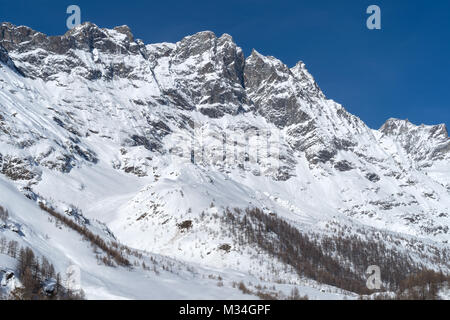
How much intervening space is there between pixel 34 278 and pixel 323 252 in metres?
103

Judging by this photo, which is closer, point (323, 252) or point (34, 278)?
point (34, 278)

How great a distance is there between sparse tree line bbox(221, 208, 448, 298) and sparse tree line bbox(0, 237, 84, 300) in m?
57.6

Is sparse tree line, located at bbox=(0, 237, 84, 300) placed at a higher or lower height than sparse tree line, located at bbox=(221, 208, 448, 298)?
lower

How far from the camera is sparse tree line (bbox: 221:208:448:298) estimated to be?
86.5m

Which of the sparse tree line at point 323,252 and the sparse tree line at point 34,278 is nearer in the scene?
the sparse tree line at point 34,278

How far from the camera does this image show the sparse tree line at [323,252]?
86.5 m

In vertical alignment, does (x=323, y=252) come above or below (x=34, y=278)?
above

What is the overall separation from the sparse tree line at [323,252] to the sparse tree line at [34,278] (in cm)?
5764

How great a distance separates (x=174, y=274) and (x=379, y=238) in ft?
476

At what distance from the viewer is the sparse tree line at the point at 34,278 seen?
2189 centimetres

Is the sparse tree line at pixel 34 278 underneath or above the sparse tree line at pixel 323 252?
underneath

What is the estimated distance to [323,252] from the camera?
386ft

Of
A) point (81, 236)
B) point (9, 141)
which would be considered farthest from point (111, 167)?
point (81, 236)
